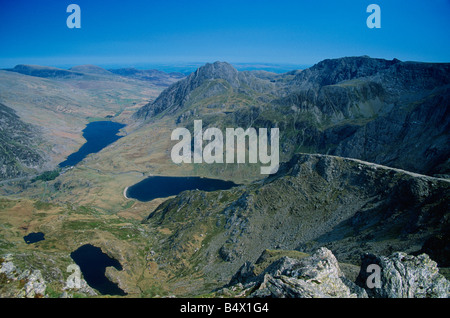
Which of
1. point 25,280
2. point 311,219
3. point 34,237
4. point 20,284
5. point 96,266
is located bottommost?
point 96,266

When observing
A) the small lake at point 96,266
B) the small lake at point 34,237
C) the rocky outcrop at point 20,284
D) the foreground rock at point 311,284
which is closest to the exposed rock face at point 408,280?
the foreground rock at point 311,284

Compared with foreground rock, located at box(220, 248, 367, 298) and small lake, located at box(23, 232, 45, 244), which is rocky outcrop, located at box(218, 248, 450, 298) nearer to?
foreground rock, located at box(220, 248, 367, 298)

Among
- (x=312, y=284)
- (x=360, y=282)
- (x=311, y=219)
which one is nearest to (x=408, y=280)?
(x=360, y=282)

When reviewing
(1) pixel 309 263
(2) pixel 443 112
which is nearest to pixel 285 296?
(1) pixel 309 263

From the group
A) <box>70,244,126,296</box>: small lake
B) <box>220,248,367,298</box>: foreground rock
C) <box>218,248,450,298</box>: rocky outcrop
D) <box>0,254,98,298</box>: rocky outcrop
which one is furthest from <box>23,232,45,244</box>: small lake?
<box>218,248,450,298</box>: rocky outcrop

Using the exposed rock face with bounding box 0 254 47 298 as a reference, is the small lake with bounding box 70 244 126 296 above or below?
below

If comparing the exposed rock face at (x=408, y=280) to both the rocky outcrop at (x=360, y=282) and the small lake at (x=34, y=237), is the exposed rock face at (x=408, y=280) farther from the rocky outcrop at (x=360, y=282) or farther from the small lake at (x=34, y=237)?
the small lake at (x=34, y=237)

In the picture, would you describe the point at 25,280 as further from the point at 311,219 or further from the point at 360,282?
the point at 311,219
